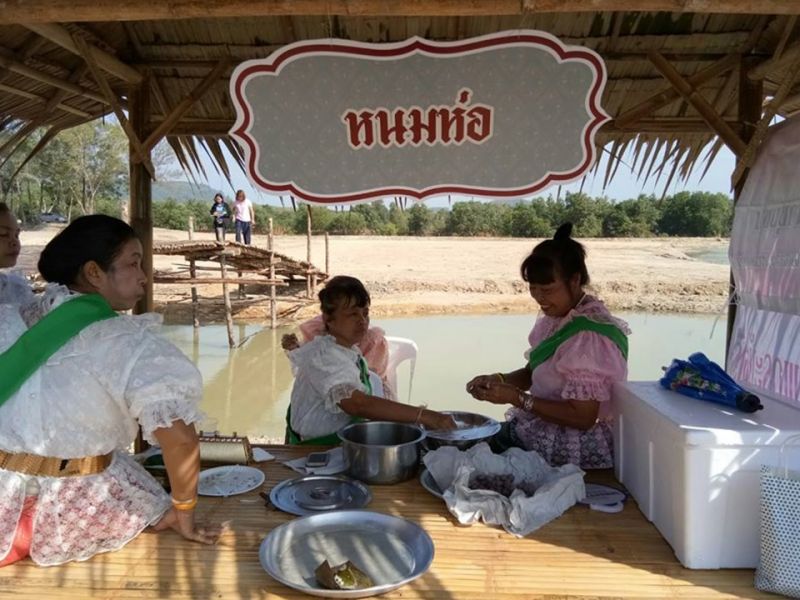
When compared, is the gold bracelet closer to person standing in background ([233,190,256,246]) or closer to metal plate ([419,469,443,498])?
metal plate ([419,469,443,498])

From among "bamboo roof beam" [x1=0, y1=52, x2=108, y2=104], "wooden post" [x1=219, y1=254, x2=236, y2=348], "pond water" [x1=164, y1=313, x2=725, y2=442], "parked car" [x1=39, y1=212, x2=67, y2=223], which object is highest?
"parked car" [x1=39, y1=212, x2=67, y2=223]

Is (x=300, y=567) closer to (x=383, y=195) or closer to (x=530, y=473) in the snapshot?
(x=530, y=473)

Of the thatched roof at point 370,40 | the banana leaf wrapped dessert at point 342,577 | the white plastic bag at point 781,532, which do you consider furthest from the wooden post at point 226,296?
the white plastic bag at point 781,532

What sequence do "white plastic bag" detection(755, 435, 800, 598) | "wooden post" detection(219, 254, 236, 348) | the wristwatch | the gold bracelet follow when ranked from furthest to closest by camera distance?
"wooden post" detection(219, 254, 236, 348) < the wristwatch < the gold bracelet < "white plastic bag" detection(755, 435, 800, 598)

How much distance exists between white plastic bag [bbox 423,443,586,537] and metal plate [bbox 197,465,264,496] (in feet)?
2.04

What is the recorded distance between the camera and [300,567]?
170 cm

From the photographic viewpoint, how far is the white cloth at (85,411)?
160 centimetres

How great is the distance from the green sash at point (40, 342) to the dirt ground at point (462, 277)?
51.3 feet

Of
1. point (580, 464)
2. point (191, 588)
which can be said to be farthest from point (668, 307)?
point (191, 588)

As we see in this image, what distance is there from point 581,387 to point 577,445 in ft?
0.79

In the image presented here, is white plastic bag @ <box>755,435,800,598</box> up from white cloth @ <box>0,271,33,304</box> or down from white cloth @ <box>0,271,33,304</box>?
down

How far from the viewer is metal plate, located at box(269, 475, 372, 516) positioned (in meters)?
2.04

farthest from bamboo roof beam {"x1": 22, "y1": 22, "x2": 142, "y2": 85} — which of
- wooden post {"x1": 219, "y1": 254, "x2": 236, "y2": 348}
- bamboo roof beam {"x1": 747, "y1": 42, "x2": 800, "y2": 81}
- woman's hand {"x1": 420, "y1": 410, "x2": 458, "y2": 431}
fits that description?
wooden post {"x1": 219, "y1": 254, "x2": 236, "y2": 348}

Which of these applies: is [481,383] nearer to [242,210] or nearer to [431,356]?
[431,356]
